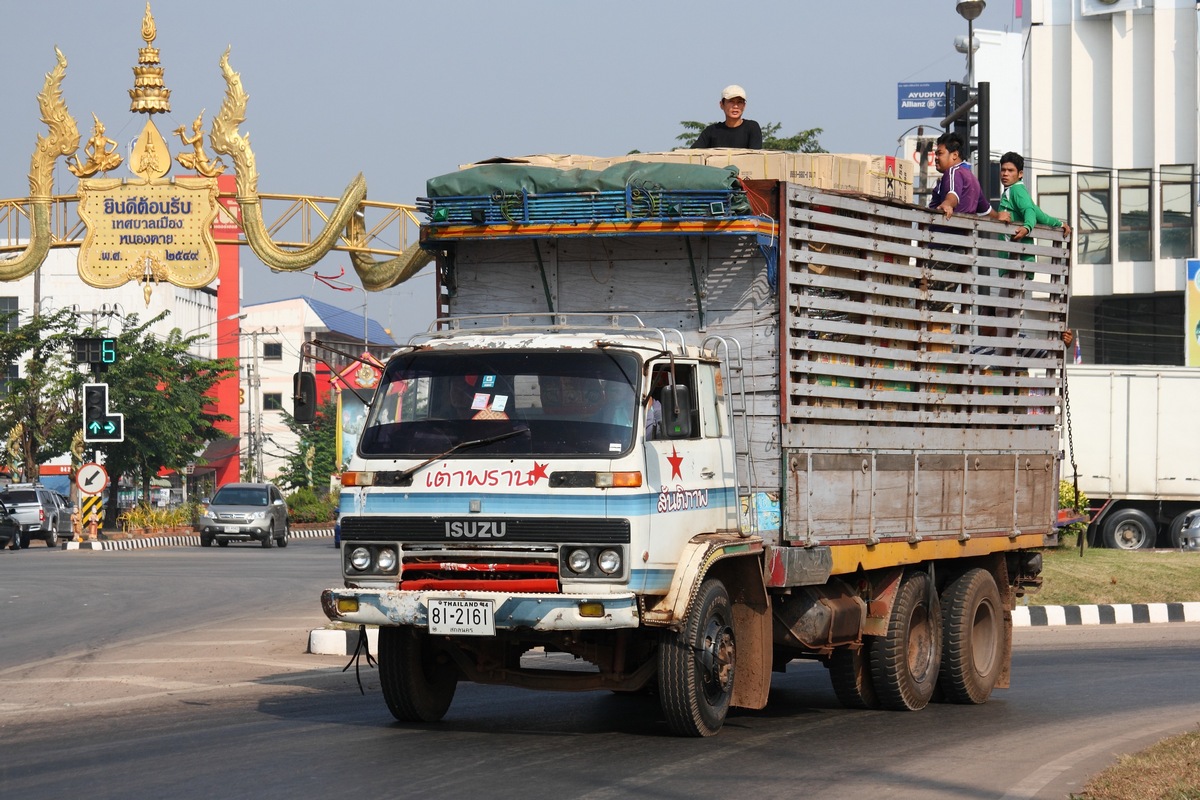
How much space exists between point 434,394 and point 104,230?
50.8 ft

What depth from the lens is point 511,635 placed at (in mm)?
8766

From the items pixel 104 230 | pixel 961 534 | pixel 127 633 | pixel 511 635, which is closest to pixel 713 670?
pixel 511 635

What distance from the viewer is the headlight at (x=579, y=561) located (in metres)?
8.44

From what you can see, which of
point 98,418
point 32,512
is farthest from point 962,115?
point 32,512

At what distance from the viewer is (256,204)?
897 inches

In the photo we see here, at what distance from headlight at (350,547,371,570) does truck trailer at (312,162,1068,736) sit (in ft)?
0.05

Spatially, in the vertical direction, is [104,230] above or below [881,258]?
above

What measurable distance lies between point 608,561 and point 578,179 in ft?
8.41

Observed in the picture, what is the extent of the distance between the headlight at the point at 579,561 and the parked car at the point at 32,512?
35794 mm

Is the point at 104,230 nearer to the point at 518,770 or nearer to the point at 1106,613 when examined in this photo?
the point at 1106,613

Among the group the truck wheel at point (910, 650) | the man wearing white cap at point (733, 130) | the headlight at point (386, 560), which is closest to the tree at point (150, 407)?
the man wearing white cap at point (733, 130)

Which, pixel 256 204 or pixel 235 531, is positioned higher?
pixel 256 204

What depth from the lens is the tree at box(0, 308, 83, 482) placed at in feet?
176

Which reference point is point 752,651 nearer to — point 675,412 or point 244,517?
point 675,412
